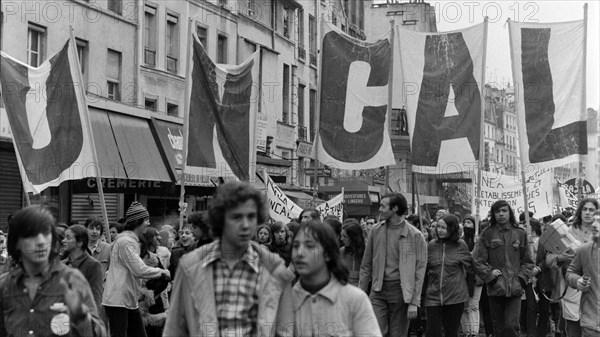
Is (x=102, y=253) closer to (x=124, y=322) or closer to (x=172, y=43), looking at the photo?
(x=124, y=322)

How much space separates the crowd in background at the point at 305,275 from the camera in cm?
486

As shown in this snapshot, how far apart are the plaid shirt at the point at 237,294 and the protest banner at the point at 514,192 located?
15.3m

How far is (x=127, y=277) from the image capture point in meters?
9.90

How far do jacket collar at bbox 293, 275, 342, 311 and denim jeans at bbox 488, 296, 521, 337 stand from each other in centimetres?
607

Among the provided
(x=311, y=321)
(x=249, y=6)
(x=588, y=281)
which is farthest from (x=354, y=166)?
(x=249, y=6)

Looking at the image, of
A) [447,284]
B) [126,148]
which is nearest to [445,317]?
[447,284]

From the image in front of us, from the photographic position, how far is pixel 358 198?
1314 inches

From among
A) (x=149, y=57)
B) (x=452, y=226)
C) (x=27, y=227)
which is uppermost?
(x=149, y=57)

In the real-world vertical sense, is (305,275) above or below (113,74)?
below

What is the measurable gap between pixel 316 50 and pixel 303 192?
12.8 metres

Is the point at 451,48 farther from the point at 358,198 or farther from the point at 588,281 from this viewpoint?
the point at 358,198

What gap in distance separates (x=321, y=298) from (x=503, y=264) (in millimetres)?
6422

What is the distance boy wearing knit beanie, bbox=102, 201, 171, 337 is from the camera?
9805 mm

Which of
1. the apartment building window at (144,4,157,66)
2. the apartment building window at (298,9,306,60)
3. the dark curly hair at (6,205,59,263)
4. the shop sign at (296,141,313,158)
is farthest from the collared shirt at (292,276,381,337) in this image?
the apartment building window at (298,9,306,60)
